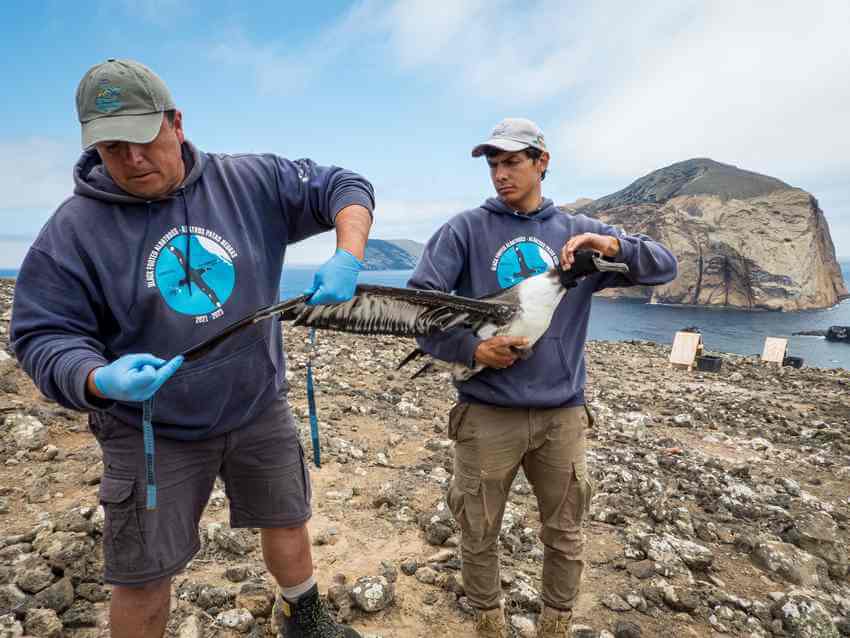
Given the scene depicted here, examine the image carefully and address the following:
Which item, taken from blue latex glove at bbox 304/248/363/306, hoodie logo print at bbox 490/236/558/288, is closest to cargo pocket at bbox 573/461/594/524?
hoodie logo print at bbox 490/236/558/288

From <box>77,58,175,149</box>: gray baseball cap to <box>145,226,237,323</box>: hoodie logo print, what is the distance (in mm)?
377

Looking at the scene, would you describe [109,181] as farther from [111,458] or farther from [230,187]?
[111,458]

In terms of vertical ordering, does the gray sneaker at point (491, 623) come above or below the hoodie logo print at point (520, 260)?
below

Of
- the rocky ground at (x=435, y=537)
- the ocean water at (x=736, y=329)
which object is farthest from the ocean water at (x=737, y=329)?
the rocky ground at (x=435, y=537)

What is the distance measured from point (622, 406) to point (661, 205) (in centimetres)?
7061

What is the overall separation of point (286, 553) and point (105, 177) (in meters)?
1.80

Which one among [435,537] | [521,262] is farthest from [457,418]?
[435,537]

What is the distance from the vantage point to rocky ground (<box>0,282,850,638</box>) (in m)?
2.75

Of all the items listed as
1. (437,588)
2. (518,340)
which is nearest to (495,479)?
(518,340)

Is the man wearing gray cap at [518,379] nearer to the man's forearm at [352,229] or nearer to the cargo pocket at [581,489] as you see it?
the cargo pocket at [581,489]

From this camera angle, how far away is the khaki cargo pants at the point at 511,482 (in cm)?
249

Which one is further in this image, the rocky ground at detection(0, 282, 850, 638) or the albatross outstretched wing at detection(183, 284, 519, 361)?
the rocky ground at detection(0, 282, 850, 638)

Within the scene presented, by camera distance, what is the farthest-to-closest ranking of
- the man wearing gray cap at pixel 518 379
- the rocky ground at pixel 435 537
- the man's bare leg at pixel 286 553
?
the rocky ground at pixel 435 537 < the man wearing gray cap at pixel 518 379 < the man's bare leg at pixel 286 553

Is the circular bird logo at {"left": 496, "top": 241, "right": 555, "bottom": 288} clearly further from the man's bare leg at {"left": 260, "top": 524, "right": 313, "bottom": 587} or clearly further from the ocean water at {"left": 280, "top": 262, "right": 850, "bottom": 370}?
the ocean water at {"left": 280, "top": 262, "right": 850, "bottom": 370}
